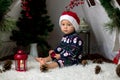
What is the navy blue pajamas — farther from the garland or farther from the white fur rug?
the garland

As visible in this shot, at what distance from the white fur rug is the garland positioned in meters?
0.33

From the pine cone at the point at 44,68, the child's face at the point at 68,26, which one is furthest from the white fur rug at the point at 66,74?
the child's face at the point at 68,26

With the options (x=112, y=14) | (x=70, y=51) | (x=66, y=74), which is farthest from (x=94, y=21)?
(x=66, y=74)

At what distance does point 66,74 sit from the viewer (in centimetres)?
192

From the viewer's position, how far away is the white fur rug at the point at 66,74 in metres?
1.87

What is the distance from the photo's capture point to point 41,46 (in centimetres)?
252

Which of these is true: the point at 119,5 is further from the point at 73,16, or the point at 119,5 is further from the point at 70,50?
the point at 70,50

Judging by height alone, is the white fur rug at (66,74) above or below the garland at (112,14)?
below

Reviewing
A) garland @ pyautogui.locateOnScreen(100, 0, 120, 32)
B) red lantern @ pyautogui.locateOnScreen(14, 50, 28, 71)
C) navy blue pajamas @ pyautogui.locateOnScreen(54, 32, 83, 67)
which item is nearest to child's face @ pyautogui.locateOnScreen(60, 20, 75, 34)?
navy blue pajamas @ pyautogui.locateOnScreen(54, 32, 83, 67)

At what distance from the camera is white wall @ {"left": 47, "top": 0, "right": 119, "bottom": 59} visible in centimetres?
238

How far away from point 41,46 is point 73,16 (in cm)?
49

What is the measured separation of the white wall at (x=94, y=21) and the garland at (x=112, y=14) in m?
0.10

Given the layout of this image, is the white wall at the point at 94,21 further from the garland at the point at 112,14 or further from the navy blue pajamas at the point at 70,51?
the navy blue pajamas at the point at 70,51

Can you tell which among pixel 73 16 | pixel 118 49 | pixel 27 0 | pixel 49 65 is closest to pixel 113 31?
pixel 118 49
